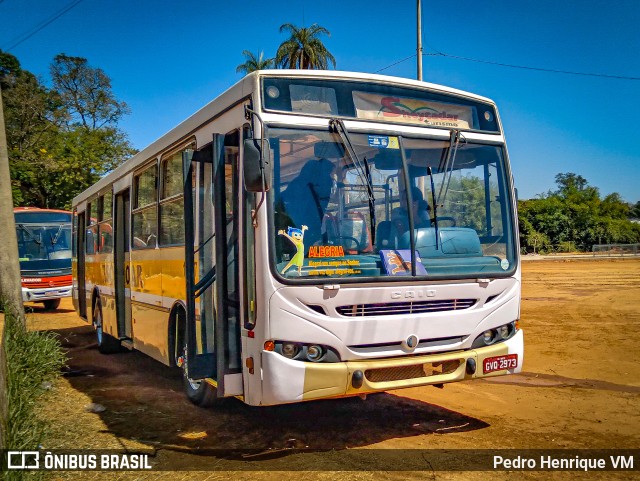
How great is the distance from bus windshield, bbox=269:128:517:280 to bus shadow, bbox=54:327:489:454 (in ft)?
5.66

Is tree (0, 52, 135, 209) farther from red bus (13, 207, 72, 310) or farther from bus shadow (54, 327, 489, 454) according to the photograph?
bus shadow (54, 327, 489, 454)

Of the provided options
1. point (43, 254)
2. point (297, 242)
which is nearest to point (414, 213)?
point (297, 242)

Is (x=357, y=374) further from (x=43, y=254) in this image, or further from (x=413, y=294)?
(x=43, y=254)

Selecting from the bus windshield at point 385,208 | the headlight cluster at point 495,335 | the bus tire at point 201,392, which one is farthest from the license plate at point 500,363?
the bus tire at point 201,392

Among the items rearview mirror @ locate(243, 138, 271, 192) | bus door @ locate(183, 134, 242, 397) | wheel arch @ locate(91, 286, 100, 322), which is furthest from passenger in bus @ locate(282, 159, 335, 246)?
wheel arch @ locate(91, 286, 100, 322)

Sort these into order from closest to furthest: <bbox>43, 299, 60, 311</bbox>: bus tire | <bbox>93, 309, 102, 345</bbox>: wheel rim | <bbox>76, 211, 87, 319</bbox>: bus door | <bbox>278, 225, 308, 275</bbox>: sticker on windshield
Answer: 1. <bbox>278, 225, 308, 275</bbox>: sticker on windshield
2. <bbox>93, 309, 102, 345</bbox>: wheel rim
3. <bbox>76, 211, 87, 319</bbox>: bus door
4. <bbox>43, 299, 60, 311</bbox>: bus tire

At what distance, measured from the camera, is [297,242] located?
5.20 m

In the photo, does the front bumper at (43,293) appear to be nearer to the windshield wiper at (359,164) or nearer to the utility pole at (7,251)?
the utility pole at (7,251)

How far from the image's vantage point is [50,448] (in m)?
5.48

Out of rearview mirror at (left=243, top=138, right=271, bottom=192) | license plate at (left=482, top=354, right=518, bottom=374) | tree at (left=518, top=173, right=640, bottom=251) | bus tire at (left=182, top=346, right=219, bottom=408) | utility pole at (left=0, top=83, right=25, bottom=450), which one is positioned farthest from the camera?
tree at (left=518, top=173, right=640, bottom=251)

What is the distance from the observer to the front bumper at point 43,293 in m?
19.9

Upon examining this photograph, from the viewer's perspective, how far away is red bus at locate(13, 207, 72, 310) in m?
20.1

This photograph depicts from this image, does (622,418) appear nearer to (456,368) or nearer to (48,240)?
(456,368)

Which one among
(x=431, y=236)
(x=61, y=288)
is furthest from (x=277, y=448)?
(x=61, y=288)
